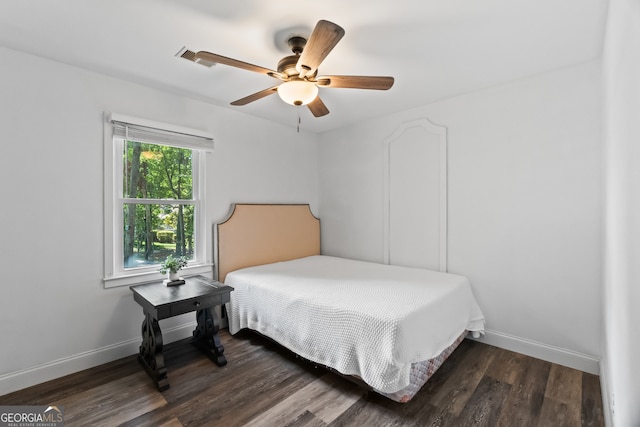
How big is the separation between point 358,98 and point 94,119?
7.73ft

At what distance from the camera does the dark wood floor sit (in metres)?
1.79

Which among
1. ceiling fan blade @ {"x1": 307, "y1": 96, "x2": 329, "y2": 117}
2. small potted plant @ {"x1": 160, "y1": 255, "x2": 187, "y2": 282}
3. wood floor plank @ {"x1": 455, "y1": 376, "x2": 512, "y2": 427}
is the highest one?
ceiling fan blade @ {"x1": 307, "y1": 96, "x2": 329, "y2": 117}

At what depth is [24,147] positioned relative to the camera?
6.95 ft

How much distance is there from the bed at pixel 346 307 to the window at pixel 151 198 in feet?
1.14

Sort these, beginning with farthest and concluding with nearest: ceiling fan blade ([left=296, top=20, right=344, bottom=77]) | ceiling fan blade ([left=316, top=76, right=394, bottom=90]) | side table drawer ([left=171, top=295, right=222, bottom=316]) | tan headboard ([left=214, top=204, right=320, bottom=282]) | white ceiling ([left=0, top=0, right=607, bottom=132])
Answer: tan headboard ([left=214, top=204, right=320, bottom=282])
side table drawer ([left=171, top=295, right=222, bottom=316])
ceiling fan blade ([left=316, top=76, right=394, bottom=90])
white ceiling ([left=0, top=0, right=607, bottom=132])
ceiling fan blade ([left=296, top=20, right=344, bottom=77])

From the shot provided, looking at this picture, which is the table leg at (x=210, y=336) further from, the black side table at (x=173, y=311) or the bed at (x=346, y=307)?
the bed at (x=346, y=307)

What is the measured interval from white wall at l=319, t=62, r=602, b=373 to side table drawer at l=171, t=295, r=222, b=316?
2268 millimetres

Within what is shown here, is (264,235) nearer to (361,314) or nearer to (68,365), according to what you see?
(361,314)

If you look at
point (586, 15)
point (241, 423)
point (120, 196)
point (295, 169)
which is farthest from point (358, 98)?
point (241, 423)

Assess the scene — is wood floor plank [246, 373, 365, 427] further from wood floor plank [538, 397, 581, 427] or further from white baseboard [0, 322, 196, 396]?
white baseboard [0, 322, 196, 396]

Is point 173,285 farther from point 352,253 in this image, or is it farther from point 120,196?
point 352,253

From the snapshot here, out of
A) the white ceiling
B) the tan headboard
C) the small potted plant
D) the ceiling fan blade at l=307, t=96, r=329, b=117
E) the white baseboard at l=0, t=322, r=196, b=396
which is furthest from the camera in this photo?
the tan headboard

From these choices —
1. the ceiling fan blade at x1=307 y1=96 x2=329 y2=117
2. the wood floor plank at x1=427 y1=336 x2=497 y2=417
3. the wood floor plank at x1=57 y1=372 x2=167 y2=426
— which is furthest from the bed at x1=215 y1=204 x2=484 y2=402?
the ceiling fan blade at x1=307 y1=96 x2=329 y2=117

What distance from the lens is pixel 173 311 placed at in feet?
7.08
